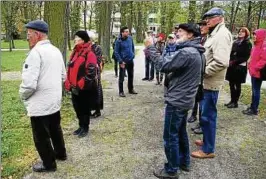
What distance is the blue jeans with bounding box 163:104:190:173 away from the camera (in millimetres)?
4395

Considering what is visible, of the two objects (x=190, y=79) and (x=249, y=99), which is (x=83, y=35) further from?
(x=249, y=99)

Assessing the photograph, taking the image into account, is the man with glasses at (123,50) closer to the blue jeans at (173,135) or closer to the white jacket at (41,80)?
the white jacket at (41,80)

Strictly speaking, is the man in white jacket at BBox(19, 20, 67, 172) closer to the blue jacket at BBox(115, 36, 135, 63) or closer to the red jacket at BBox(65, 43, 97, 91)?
the red jacket at BBox(65, 43, 97, 91)

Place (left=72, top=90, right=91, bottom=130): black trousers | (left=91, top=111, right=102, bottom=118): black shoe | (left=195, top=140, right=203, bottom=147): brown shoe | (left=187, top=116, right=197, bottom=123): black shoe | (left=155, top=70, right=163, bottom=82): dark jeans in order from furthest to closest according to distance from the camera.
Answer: (left=155, top=70, right=163, bottom=82): dark jeans → (left=91, top=111, right=102, bottom=118): black shoe → (left=187, top=116, right=197, bottom=123): black shoe → (left=72, top=90, right=91, bottom=130): black trousers → (left=195, top=140, right=203, bottom=147): brown shoe

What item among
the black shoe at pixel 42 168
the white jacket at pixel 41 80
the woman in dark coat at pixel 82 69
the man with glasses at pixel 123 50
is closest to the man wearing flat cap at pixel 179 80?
the white jacket at pixel 41 80

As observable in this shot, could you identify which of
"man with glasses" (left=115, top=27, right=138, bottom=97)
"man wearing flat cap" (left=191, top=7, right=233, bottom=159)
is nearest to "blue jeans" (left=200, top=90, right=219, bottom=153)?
"man wearing flat cap" (left=191, top=7, right=233, bottom=159)

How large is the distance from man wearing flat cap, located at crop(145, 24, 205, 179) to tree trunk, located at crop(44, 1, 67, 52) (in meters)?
4.33

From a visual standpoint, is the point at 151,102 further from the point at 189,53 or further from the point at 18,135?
the point at 189,53

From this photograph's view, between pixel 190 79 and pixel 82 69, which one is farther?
pixel 82 69

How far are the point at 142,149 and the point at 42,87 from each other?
77.8 inches

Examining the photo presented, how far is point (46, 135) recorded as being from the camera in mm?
4645

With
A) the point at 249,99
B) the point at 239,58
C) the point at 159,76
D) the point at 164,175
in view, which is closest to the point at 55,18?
the point at 239,58

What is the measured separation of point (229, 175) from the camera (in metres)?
4.76

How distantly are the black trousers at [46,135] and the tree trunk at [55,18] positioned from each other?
12.8ft
